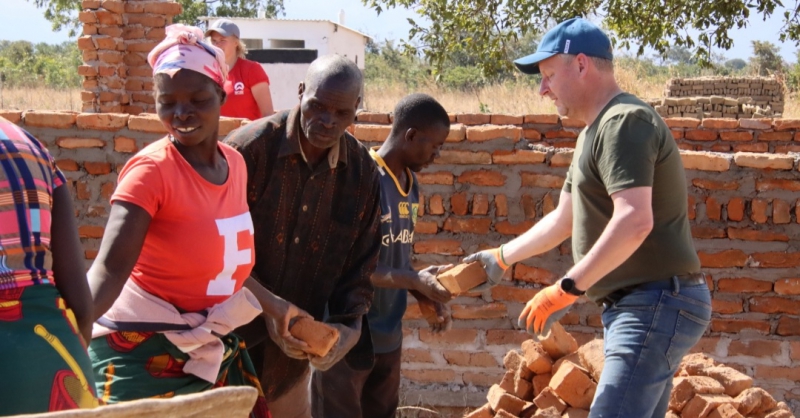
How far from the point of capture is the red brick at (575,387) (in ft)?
12.9

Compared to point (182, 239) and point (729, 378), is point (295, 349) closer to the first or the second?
point (182, 239)

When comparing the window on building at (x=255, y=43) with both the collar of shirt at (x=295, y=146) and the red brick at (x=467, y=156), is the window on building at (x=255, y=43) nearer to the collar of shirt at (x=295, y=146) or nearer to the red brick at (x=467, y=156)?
the red brick at (x=467, y=156)

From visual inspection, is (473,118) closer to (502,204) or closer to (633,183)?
(502,204)

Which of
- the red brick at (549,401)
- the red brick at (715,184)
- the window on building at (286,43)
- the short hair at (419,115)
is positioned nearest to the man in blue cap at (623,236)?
the short hair at (419,115)

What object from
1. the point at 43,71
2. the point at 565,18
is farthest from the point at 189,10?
the point at 565,18

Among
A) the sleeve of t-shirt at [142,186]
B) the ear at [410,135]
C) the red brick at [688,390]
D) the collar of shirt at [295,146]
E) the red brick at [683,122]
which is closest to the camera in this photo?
the sleeve of t-shirt at [142,186]

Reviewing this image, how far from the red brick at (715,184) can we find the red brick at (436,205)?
1.42 m

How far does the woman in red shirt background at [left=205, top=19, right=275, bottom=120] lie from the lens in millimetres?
5660

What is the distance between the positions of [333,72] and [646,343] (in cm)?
139

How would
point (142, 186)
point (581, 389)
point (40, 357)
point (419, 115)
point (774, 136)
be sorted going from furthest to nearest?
point (774, 136) < point (581, 389) < point (419, 115) < point (142, 186) < point (40, 357)

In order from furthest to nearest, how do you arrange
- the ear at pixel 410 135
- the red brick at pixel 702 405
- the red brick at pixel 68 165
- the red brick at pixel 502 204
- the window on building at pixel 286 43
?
the window on building at pixel 286 43 < the red brick at pixel 68 165 < the red brick at pixel 502 204 < the red brick at pixel 702 405 < the ear at pixel 410 135

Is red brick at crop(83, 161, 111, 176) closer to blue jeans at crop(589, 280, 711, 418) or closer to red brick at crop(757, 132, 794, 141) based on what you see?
blue jeans at crop(589, 280, 711, 418)

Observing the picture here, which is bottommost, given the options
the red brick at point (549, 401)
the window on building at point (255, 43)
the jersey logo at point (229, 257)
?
the red brick at point (549, 401)

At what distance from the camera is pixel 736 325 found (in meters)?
4.81
